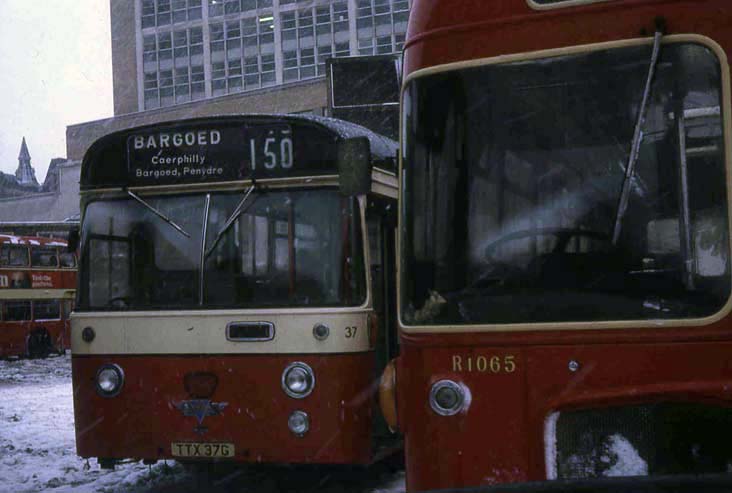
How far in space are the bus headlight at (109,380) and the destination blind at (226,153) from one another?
57.9 inches

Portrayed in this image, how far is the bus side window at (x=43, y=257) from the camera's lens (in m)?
28.8

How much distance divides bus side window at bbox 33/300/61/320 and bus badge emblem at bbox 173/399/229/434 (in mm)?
23006

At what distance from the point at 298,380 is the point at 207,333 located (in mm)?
792

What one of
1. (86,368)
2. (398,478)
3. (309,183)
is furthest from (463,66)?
(398,478)

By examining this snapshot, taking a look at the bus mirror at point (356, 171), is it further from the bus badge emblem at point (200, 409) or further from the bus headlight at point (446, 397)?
the bus badge emblem at point (200, 409)

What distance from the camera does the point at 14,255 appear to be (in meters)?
28.1

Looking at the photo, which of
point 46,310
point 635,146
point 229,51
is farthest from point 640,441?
point 229,51

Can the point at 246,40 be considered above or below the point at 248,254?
above

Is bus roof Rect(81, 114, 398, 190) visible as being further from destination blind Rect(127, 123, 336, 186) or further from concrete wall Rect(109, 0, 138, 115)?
concrete wall Rect(109, 0, 138, 115)

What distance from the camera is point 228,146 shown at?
7.72 metres

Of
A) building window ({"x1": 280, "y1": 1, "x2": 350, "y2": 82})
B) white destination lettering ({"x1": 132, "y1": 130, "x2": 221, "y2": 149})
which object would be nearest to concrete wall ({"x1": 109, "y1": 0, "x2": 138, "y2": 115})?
building window ({"x1": 280, "y1": 1, "x2": 350, "y2": 82})

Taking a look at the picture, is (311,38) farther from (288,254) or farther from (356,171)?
(356,171)

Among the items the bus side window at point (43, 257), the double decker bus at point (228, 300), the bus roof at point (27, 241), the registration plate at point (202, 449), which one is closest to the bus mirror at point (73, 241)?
the double decker bus at point (228, 300)

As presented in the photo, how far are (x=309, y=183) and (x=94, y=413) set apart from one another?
2480mm
